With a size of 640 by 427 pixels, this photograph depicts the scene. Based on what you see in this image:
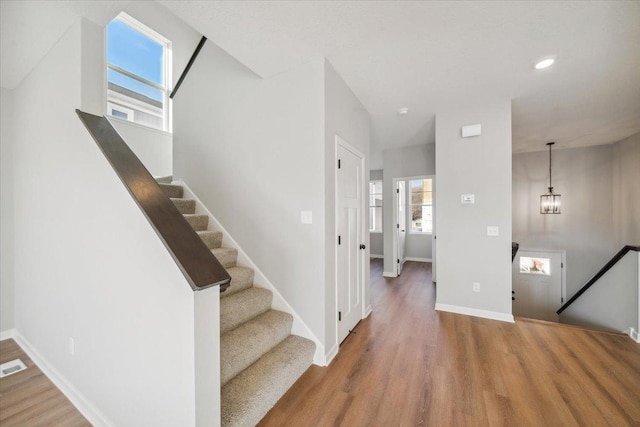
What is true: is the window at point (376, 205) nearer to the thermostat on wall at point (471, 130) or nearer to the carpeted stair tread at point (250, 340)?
the thermostat on wall at point (471, 130)

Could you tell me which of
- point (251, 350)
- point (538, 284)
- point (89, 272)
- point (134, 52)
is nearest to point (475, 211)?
point (251, 350)

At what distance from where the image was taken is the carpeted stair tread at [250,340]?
1675 millimetres

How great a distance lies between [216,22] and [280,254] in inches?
73.3

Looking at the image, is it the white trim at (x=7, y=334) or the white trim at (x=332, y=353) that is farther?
the white trim at (x=7, y=334)

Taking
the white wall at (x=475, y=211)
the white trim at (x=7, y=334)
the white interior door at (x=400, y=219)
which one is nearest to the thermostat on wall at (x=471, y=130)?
the white wall at (x=475, y=211)

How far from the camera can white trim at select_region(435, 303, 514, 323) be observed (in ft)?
9.98

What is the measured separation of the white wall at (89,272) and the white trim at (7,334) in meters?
0.22

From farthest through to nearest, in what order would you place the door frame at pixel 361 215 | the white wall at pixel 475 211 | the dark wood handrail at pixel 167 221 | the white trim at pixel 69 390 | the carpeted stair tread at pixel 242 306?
1. the white wall at pixel 475 211
2. the door frame at pixel 361 215
3. the carpeted stair tread at pixel 242 306
4. the white trim at pixel 69 390
5. the dark wood handrail at pixel 167 221

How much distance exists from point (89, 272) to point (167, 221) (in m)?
0.92

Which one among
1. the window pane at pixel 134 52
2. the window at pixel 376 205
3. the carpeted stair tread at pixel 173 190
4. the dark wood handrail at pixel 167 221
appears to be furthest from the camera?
the window at pixel 376 205

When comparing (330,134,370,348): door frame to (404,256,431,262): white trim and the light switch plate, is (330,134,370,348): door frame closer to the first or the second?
the light switch plate

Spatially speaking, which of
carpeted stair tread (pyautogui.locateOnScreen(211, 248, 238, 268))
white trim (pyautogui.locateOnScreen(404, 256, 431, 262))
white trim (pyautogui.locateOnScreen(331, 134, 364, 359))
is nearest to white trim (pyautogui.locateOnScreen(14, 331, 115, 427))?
carpeted stair tread (pyautogui.locateOnScreen(211, 248, 238, 268))

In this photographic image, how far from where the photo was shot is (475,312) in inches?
126

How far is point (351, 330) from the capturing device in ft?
9.15
